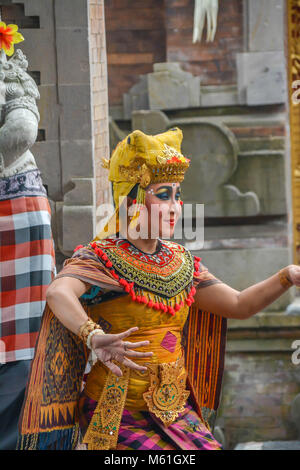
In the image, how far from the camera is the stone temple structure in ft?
19.4

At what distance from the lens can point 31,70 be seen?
5.30 metres

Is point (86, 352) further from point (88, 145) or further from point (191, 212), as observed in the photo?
point (191, 212)

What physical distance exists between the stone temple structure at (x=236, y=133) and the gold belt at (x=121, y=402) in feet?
8.82

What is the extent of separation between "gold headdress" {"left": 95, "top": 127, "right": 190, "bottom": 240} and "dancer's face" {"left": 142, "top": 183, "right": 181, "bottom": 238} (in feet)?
0.09

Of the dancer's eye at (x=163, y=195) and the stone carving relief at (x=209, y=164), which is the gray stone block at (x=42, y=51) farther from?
the dancer's eye at (x=163, y=195)

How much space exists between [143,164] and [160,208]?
0.20 m

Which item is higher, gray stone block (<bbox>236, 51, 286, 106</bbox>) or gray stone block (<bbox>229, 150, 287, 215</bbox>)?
gray stone block (<bbox>236, 51, 286, 106</bbox>)

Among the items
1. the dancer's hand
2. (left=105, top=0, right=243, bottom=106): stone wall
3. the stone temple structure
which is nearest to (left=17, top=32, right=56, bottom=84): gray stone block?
the stone temple structure

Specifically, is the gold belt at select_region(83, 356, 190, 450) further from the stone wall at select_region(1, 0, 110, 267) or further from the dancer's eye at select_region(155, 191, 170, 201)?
the stone wall at select_region(1, 0, 110, 267)

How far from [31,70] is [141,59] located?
1.06 m

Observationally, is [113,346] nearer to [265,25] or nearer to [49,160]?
[49,160]

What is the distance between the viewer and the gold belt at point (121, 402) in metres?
3.22

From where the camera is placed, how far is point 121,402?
128 inches

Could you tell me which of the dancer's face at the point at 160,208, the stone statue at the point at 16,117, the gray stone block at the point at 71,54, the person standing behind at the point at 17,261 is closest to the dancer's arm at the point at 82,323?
the dancer's face at the point at 160,208
